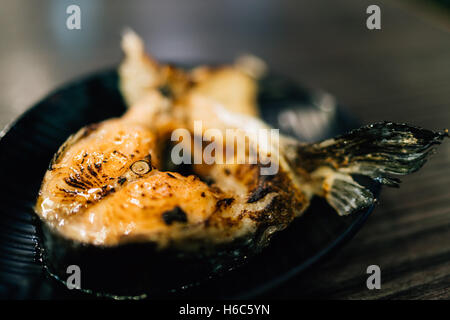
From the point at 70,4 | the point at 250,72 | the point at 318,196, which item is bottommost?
the point at 318,196

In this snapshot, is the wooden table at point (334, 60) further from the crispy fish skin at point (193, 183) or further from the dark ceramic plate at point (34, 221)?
the crispy fish skin at point (193, 183)

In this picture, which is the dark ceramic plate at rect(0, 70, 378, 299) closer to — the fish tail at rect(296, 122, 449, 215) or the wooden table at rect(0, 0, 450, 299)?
the fish tail at rect(296, 122, 449, 215)

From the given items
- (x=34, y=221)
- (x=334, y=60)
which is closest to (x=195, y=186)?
A: (x=34, y=221)

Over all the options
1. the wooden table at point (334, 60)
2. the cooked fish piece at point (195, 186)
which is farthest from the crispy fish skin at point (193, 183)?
→ the wooden table at point (334, 60)

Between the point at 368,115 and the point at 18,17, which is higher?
the point at 18,17

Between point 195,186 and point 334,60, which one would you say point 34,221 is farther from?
point 334,60
